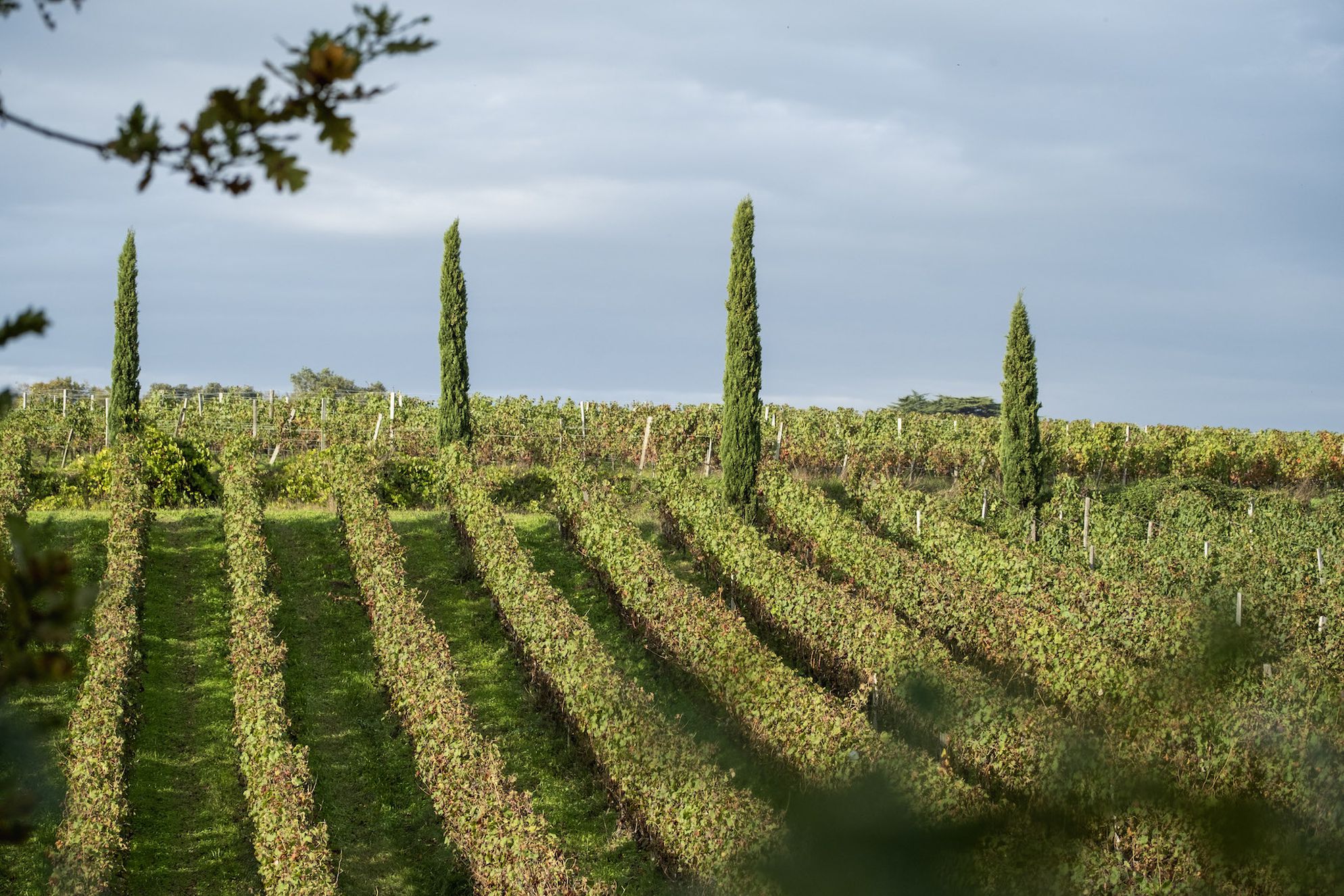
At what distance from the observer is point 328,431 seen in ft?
116

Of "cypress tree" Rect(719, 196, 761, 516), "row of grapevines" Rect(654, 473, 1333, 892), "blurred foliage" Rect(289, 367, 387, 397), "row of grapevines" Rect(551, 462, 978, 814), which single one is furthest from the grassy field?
"blurred foliage" Rect(289, 367, 387, 397)

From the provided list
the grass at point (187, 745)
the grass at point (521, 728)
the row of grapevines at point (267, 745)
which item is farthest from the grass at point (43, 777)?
the grass at point (521, 728)

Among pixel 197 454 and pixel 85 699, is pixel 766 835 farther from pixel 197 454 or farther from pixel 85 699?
pixel 197 454

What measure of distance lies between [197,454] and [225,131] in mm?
27621

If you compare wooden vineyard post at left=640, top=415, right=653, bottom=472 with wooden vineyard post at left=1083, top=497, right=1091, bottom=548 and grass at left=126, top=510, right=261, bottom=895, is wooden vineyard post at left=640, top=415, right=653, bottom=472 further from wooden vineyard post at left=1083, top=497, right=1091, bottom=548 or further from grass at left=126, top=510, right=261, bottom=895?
grass at left=126, top=510, right=261, bottom=895

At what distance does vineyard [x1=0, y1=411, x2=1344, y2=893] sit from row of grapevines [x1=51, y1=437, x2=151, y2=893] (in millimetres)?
63

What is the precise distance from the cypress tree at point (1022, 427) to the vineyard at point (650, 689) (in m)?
1.12

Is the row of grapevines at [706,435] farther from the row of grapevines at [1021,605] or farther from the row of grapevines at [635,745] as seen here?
the row of grapevines at [635,745]

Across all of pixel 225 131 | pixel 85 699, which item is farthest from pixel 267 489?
pixel 225 131

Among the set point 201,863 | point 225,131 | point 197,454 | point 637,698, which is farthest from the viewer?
point 197,454

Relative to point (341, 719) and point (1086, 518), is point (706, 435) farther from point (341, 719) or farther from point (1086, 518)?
point (341, 719)

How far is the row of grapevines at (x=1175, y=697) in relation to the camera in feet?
40.5

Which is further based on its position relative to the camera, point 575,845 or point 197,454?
point 197,454

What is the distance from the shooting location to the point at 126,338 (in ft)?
108
